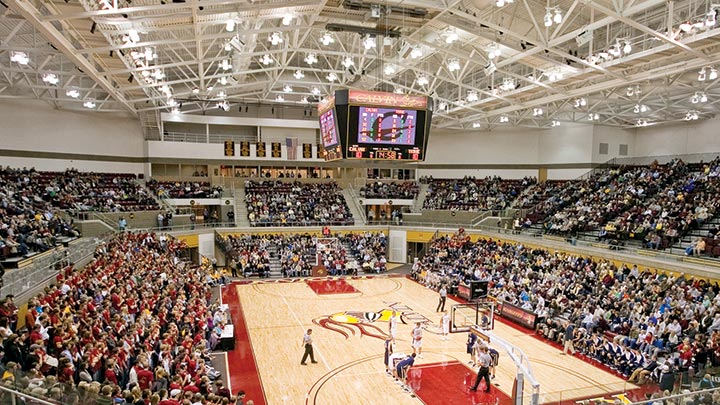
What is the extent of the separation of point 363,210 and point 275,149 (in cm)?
903

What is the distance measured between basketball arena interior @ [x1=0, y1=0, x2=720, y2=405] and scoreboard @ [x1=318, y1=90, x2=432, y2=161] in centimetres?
9

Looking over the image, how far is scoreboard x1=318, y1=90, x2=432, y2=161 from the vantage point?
17.8 m

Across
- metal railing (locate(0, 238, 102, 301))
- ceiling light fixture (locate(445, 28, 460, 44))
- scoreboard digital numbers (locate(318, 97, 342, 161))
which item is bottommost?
metal railing (locate(0, 238, 102, 301))

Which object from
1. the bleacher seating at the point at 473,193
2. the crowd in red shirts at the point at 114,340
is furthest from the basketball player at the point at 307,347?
the bleacher seating at the point at 473,193

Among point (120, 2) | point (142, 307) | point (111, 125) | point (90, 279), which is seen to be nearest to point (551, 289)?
point (142, 307)

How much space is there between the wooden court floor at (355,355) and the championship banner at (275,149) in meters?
17.1

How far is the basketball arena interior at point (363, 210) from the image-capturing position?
1250 centimetres

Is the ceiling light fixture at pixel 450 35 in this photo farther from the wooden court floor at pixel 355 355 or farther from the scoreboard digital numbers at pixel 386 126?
the wooden court floor at pixel 355 355

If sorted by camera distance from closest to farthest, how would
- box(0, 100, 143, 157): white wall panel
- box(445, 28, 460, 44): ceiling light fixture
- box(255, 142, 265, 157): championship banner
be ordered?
box(445, 28, 460, 44): ceiling light fixture
box(0, 100, 143, 157): white wall panel
box(255, 142, 265, 157): championship banner

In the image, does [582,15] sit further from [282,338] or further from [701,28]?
[282,338]

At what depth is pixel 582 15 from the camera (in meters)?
20.4

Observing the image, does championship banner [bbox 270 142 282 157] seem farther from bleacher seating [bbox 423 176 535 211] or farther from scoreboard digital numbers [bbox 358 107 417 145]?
scoreboard digital numbers [bbox 358 107 417 145]

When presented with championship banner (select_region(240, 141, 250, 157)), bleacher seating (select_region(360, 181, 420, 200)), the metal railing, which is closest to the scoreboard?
the metal railing

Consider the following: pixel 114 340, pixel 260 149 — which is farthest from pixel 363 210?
pixel 114 340
